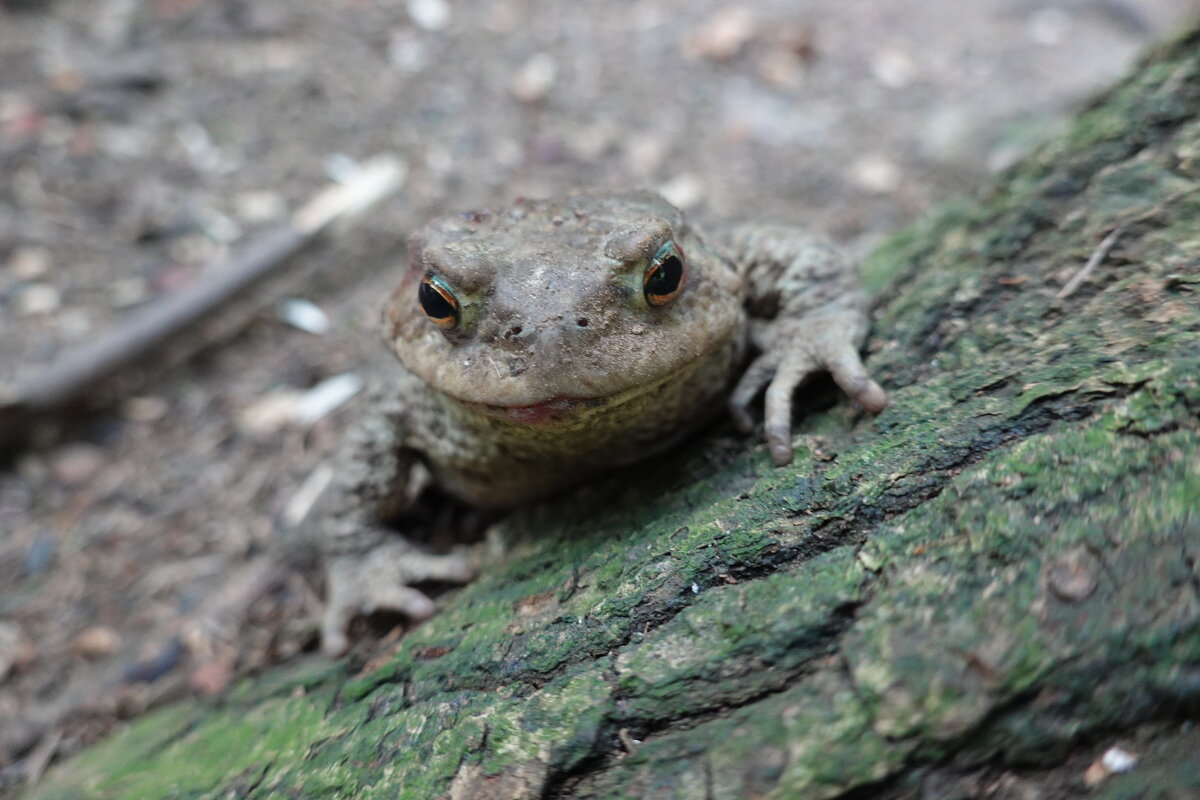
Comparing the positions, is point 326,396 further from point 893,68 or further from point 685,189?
point 893,68

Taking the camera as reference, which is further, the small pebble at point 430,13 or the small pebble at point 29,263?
the small pebble at point 430,13

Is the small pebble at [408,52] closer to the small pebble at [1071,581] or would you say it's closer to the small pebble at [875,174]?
the small pebble at [875,174]

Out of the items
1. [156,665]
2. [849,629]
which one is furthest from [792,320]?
[156,665]

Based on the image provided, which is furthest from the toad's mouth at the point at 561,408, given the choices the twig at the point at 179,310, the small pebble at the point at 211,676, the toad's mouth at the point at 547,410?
the twig at the point at 179,310

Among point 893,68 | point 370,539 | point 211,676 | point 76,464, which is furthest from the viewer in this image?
point 893,68

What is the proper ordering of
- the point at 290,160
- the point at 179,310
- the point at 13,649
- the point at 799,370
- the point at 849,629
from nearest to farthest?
the point at 849,629
the point at 799,370
the point at 13,649
the point at 179,310
the point at 290,160

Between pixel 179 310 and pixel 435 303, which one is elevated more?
pixel 435 303

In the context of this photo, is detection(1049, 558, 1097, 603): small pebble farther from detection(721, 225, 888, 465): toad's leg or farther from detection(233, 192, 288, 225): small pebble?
detection(233, 192, 288, 225): small pebble

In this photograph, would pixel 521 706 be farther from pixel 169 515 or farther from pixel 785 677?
pixel 169 515

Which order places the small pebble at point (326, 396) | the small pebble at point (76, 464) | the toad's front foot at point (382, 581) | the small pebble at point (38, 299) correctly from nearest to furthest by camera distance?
the toad's front foot at point (382, 581), the small pebble at point (76, 464), the small pebble at point (326, 396), the small pebble at point (38, 299)
